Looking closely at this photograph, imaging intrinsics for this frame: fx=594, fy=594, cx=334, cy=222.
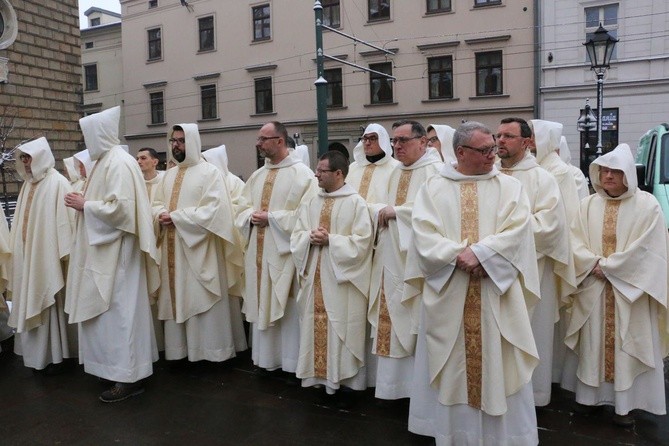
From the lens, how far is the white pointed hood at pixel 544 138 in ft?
16.8

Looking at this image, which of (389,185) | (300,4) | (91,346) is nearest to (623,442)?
(389,185)

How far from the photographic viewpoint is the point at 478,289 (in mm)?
3494

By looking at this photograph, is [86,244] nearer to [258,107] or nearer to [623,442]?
[623,442]

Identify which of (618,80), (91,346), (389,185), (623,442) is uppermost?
(618,80)

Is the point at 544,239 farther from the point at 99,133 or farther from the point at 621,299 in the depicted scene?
the point at 99,133

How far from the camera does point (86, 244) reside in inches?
193

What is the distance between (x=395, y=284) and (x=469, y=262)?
112 cm

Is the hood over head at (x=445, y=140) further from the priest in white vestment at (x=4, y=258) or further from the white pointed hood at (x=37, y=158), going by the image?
the priest in white vestment at (x=4, y=258)

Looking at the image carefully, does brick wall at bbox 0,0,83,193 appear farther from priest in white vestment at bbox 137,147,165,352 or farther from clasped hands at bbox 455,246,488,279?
clasped hands at bbox 455,246,488,279

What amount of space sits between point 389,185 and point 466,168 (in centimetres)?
127

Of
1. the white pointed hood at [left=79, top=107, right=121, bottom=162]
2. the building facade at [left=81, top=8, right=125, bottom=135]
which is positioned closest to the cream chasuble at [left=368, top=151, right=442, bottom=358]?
the white pointed hood at [left=79, top=107, right=121, bottom=162]

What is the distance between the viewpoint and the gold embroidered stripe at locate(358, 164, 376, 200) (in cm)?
503

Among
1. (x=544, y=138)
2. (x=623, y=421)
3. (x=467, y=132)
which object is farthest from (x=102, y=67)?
(x=623, y=421)

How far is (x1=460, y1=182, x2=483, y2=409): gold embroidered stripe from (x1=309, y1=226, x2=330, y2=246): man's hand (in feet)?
3.89
